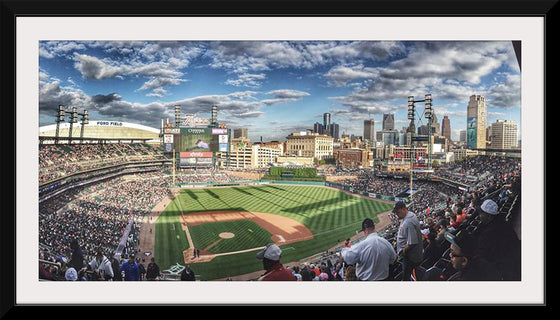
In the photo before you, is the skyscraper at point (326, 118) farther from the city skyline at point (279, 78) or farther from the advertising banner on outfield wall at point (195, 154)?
the advertising banner on outfield wall at point (195, 154)

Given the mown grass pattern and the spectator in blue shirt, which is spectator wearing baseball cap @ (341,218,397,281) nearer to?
the mown grass pattern

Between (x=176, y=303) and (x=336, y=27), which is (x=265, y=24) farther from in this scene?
(x=176, y=303)

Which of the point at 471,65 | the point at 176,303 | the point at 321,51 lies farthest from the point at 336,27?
the point at 176,303

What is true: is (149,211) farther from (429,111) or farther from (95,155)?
(429,111)

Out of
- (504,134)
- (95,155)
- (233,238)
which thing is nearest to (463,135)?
(504,134)

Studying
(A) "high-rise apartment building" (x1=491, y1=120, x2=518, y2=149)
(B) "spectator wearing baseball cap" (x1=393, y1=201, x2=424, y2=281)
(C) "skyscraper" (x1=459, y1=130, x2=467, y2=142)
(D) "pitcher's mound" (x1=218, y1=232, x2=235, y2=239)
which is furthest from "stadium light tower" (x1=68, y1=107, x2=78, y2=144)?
(A) "high-rise apartment building" (x1=491, y1=120, x2=518, y2=149)
